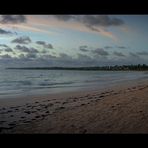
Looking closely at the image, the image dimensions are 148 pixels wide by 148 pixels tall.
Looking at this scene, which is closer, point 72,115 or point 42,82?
point 72,115

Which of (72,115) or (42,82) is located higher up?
(42,82)

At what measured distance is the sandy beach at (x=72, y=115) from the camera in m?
4.68

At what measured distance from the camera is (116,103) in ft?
20.5

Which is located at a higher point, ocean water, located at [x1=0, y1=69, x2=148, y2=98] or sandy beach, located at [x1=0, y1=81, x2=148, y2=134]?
ocean water, located at [x1=0, y1=69, x2=148, y2=98]

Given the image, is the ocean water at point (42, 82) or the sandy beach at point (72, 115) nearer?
the sandy beach at point (72, 115)

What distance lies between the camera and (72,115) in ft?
17.5

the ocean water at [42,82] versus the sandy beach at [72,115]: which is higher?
the ocean water at [42,82]

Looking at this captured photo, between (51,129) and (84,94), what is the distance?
3.19 metres

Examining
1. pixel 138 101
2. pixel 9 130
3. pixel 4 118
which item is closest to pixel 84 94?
pixel 138 101

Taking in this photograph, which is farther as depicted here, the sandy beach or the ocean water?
the ocean water

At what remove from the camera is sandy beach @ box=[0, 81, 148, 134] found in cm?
468
